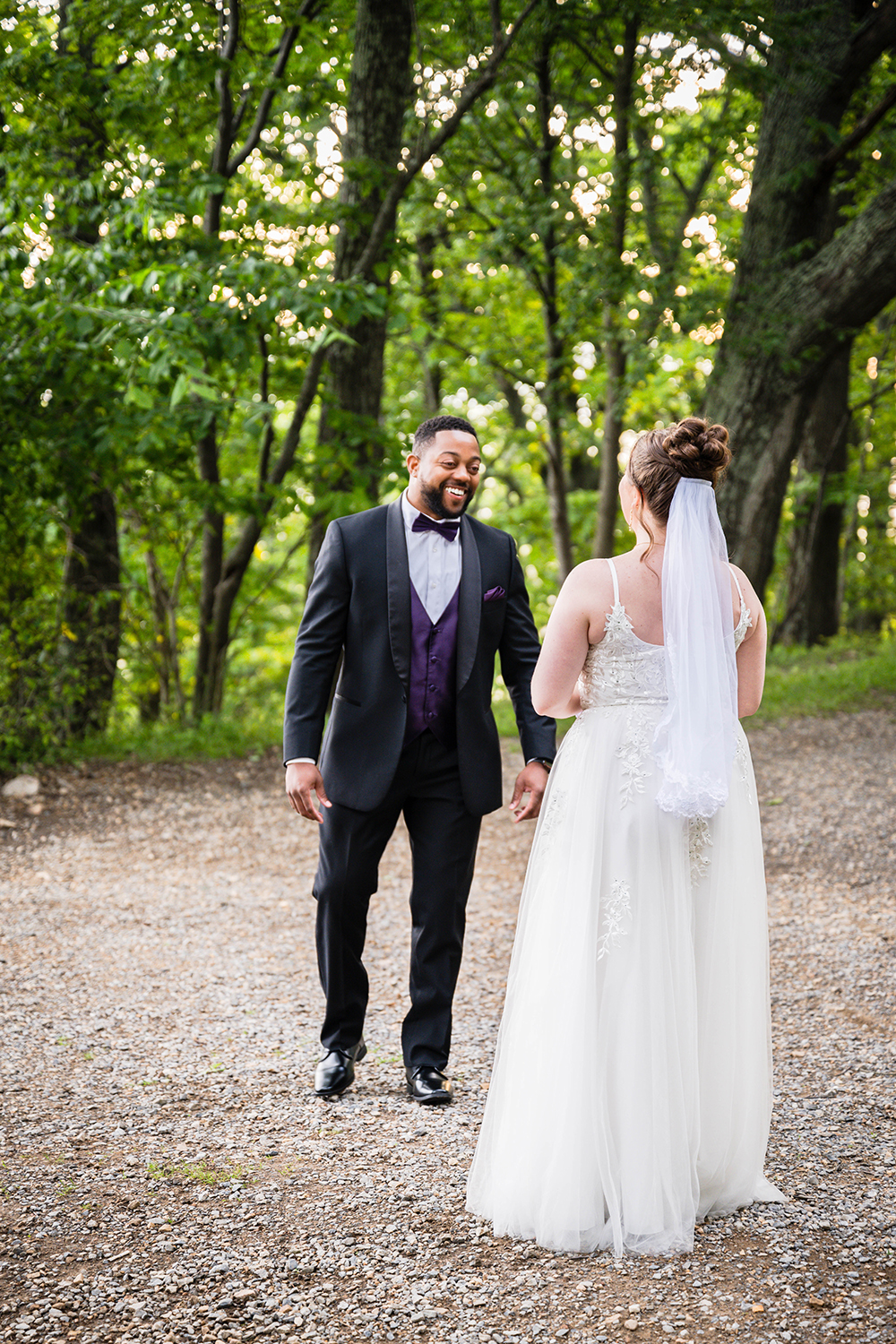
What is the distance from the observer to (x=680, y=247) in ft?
35.4

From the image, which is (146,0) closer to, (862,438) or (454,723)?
(454,723)

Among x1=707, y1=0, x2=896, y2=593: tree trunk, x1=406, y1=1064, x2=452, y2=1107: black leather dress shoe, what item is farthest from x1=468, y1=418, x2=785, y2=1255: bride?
x1=707, y1=0, x2=896, y2=593: tree trunk

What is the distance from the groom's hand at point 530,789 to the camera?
3348mm

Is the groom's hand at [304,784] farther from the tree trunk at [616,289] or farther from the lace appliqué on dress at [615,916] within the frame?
the tree trunk at [616,289]

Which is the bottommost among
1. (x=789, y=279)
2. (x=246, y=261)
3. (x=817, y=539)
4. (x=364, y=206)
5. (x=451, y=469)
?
(x=451, y=469)

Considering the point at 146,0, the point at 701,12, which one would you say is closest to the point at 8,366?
the point at 146,0

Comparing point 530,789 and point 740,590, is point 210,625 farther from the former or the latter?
point 740,590

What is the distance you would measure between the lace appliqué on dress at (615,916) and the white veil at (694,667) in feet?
0.79

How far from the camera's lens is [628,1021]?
2.62 metres

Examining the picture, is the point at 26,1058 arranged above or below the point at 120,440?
below

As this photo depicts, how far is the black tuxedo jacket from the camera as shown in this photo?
3385 mm

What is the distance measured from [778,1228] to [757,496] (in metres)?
7.75

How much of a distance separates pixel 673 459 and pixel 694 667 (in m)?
0.54

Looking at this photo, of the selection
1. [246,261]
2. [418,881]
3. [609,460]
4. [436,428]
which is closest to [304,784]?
[418,881]
